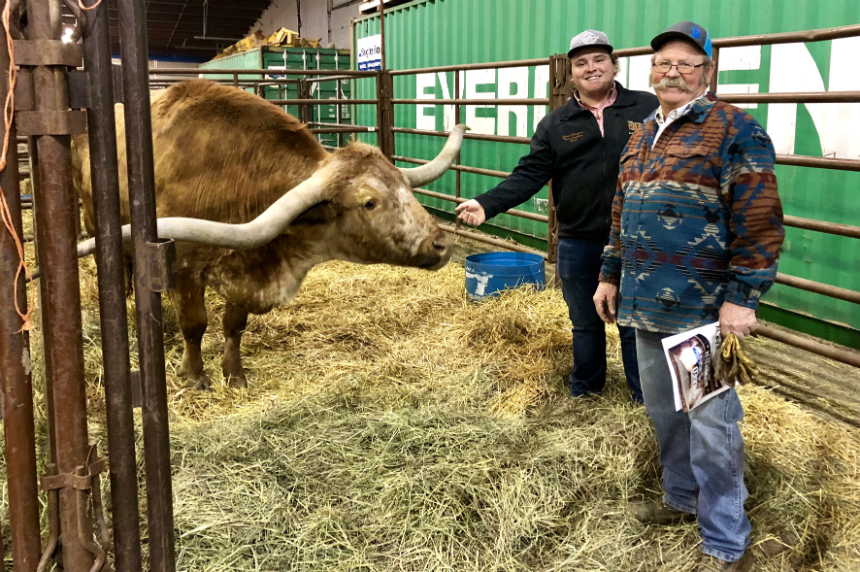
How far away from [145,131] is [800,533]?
271cm

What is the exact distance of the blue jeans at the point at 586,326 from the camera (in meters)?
3.70

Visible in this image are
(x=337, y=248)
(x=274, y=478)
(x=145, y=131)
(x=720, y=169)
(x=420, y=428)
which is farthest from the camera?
(x=337, y=248)

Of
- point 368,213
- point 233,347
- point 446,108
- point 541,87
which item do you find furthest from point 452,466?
point 446,108

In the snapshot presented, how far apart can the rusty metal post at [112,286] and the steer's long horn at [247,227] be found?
36 centimetres

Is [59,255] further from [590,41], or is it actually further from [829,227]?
[829,227]

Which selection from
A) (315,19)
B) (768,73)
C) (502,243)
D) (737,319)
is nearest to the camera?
(737,319)

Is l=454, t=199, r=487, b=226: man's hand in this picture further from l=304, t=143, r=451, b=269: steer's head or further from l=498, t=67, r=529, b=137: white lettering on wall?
l=498, t=67, r=529, b=137: white lettering on wall

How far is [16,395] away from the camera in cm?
167

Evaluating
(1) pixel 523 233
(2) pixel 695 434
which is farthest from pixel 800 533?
(1) pixel 523 233

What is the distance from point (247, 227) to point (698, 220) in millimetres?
1884

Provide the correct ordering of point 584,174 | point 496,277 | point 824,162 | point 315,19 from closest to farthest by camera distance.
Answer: point 584,174 < point 824,162 < point 496,277 < point 315,19

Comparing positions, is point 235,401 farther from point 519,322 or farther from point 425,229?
point 519,322

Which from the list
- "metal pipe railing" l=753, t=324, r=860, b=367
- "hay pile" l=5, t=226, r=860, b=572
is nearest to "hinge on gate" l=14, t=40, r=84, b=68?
"hay pile" l=5, t=226, r=860, b=572

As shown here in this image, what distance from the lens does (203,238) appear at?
105 inches
